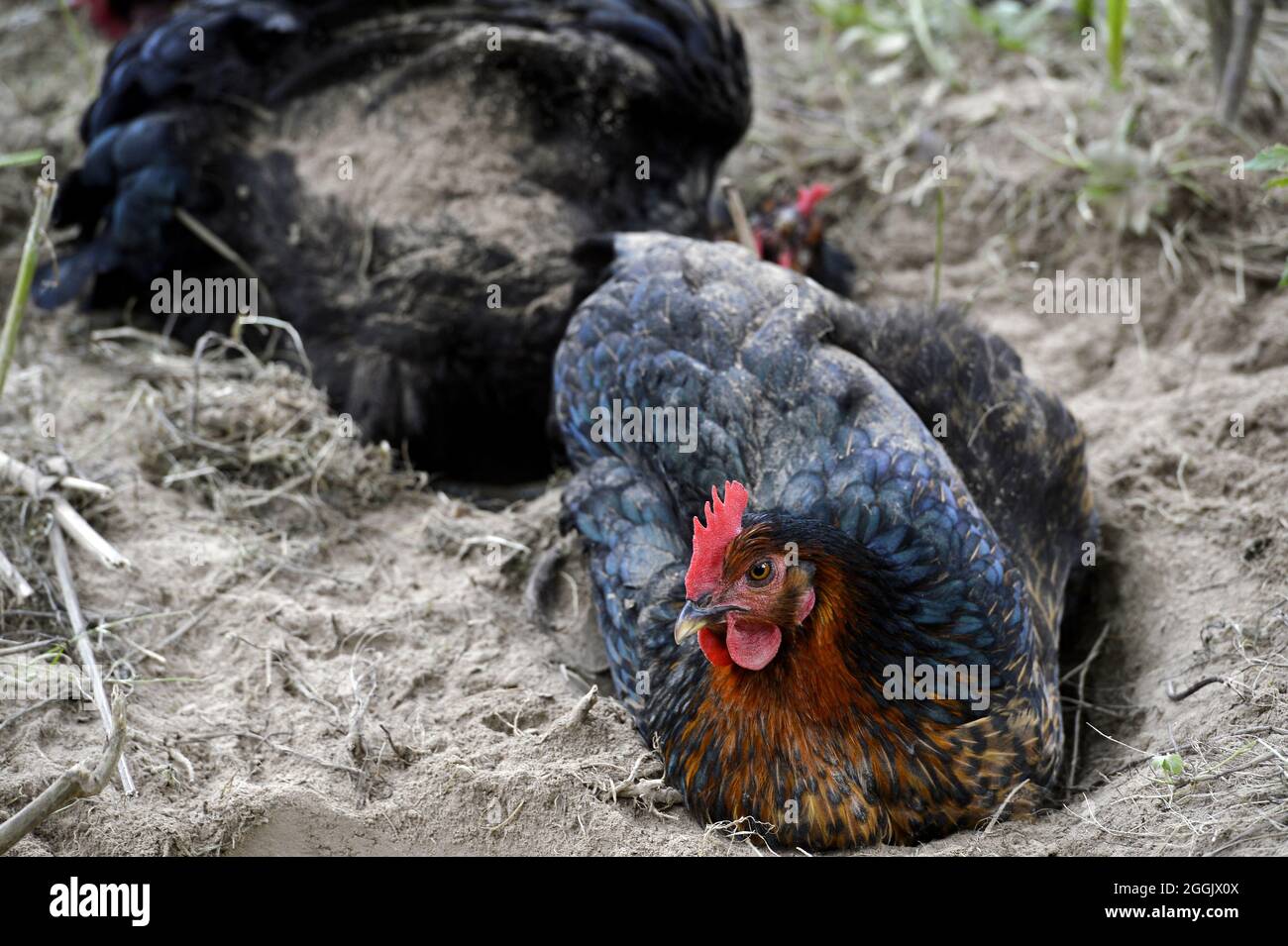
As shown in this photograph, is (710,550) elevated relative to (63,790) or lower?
elevated

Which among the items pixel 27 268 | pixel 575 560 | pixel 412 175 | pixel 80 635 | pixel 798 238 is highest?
pixel 412 175

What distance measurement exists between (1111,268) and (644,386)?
244 centimetres

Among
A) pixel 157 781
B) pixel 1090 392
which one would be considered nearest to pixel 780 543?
pixel 157 781

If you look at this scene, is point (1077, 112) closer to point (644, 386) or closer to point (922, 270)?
point (922, 270)

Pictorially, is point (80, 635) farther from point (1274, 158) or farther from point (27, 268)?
point (1274, 158)

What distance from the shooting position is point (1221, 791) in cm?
281

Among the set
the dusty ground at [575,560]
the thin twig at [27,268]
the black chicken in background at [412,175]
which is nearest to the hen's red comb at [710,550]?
the dusty ground at [575,560]

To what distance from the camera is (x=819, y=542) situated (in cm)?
285

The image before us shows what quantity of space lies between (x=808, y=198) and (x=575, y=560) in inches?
80.1

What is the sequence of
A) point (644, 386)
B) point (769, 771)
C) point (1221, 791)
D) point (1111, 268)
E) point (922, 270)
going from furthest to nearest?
point (922, 270), point (1111, 268), point (644, 386), point (769, 771), point (1221, 791)

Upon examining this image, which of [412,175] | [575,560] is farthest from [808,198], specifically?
[575,560]

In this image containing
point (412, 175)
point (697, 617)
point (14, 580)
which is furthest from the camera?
point (412, 175)

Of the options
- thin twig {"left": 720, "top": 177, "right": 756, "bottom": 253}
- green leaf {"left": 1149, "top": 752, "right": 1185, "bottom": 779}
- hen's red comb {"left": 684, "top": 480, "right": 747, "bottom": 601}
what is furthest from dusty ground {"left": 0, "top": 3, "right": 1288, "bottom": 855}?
thin twig {"left": 720, "top": 177, "right": 756, "bottom": 253}

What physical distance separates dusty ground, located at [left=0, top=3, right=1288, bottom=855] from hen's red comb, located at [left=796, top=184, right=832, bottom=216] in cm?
44
